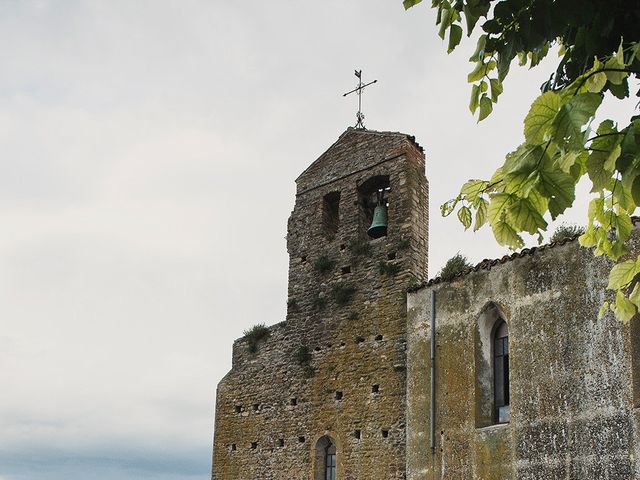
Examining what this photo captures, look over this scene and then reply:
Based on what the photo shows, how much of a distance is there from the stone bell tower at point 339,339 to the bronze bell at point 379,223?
0.08ft

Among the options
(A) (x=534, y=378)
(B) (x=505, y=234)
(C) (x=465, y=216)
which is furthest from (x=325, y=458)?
(B) (x=505, y=234)

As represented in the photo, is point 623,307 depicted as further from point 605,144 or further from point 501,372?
point 501,372

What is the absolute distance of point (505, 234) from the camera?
3.55m

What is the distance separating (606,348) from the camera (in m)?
11.3

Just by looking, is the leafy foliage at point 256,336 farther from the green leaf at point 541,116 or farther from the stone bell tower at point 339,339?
the green leaf at point 541,116

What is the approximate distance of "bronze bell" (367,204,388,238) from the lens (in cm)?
1565

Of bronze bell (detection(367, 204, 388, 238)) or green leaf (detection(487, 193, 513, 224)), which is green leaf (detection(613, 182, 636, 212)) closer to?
green leaf (detection(487, 193, 513, 224))

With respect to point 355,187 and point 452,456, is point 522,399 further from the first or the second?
point 355,187

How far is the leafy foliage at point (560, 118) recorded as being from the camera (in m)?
3.12

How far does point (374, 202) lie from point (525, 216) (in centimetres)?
1306

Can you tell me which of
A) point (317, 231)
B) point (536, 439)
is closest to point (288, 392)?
point (317, 231)

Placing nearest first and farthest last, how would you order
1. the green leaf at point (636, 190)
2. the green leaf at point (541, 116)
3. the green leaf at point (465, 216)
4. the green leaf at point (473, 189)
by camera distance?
the green leaf at point (541, 116) < the green leaf at point (636, 190) < the green leaf at point (473, 189) < the green leaf at point (465, 216)

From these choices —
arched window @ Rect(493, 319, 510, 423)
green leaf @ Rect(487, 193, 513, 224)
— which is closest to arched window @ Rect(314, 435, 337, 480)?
arched window @ Rect(493, 319, 510, 423)

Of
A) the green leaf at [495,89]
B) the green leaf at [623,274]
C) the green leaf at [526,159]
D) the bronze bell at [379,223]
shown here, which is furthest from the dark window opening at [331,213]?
the green leaf at [526,159]
